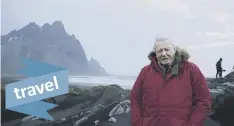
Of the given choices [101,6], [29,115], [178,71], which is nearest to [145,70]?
Result: [178,71]

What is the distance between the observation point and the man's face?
154 centimetres

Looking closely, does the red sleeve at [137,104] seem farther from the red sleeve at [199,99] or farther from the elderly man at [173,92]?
the red sleeve at [199,99]

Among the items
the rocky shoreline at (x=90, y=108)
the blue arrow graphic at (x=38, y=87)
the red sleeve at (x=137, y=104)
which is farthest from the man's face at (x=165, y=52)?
the blue arrow graphic at (x=38, y=87)

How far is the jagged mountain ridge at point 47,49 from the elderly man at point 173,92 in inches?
49.0

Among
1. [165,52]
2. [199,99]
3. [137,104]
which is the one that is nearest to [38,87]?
[137,104]

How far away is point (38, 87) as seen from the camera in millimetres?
2738

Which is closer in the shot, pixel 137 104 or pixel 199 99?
pixel 199 99

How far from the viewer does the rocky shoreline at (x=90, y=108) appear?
265cm

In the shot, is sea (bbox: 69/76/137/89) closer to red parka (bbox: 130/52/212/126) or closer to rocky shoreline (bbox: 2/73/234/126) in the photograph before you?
rocky shoreline (bbox: 2/73/234/126)

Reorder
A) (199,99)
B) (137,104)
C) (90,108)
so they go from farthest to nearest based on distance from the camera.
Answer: (90,108) < (137,104) < (199,99)

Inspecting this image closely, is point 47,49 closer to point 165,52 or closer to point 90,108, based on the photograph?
point 90,108

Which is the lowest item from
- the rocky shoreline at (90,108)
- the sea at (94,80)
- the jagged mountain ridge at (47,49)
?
the rocky shoreline at (90,108)

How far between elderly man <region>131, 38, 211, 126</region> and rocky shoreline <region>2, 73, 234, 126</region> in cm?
111

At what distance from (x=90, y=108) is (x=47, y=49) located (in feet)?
1.95
